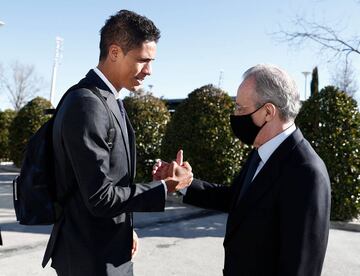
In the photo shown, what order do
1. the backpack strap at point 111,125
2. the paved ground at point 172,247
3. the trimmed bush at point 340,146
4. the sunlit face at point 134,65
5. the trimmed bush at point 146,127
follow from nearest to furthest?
the backpack strap at point 111,125, the sunlit face at point 134,65, the paved ground at point 172,247, the trimmed bush at point 340,146, the trimmed bush at point 146,127

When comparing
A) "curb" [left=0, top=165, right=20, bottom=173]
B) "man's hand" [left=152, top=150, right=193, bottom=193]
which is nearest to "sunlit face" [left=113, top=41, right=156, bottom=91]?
"man's hand" [left=152, top=150, right=193, bottom=193]

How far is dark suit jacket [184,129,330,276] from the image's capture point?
70.3 inches

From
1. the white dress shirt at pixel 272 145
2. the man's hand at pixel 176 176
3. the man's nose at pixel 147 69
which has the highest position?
the man's nose at pixel 147 69

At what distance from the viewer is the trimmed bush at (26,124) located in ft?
53.1

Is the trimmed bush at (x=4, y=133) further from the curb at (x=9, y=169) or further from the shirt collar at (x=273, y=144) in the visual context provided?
the shirt collar at (x=273, y=144)

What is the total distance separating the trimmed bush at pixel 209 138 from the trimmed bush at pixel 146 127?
1.47 meters

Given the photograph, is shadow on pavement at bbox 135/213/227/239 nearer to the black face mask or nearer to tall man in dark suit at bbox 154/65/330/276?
the black face mask

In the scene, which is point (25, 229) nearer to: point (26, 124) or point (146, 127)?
point (146, 127)

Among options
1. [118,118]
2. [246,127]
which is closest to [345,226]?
[246,127]

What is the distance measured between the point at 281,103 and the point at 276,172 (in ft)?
1.18

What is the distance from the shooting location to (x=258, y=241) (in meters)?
A: 1.98

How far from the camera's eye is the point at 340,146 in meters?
8.04

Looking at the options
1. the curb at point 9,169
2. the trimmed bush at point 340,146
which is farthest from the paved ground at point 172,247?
the curb at point 9,169

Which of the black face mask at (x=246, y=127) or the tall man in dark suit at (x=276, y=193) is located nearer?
the tall man in dark suit at (x=276, y=193)
